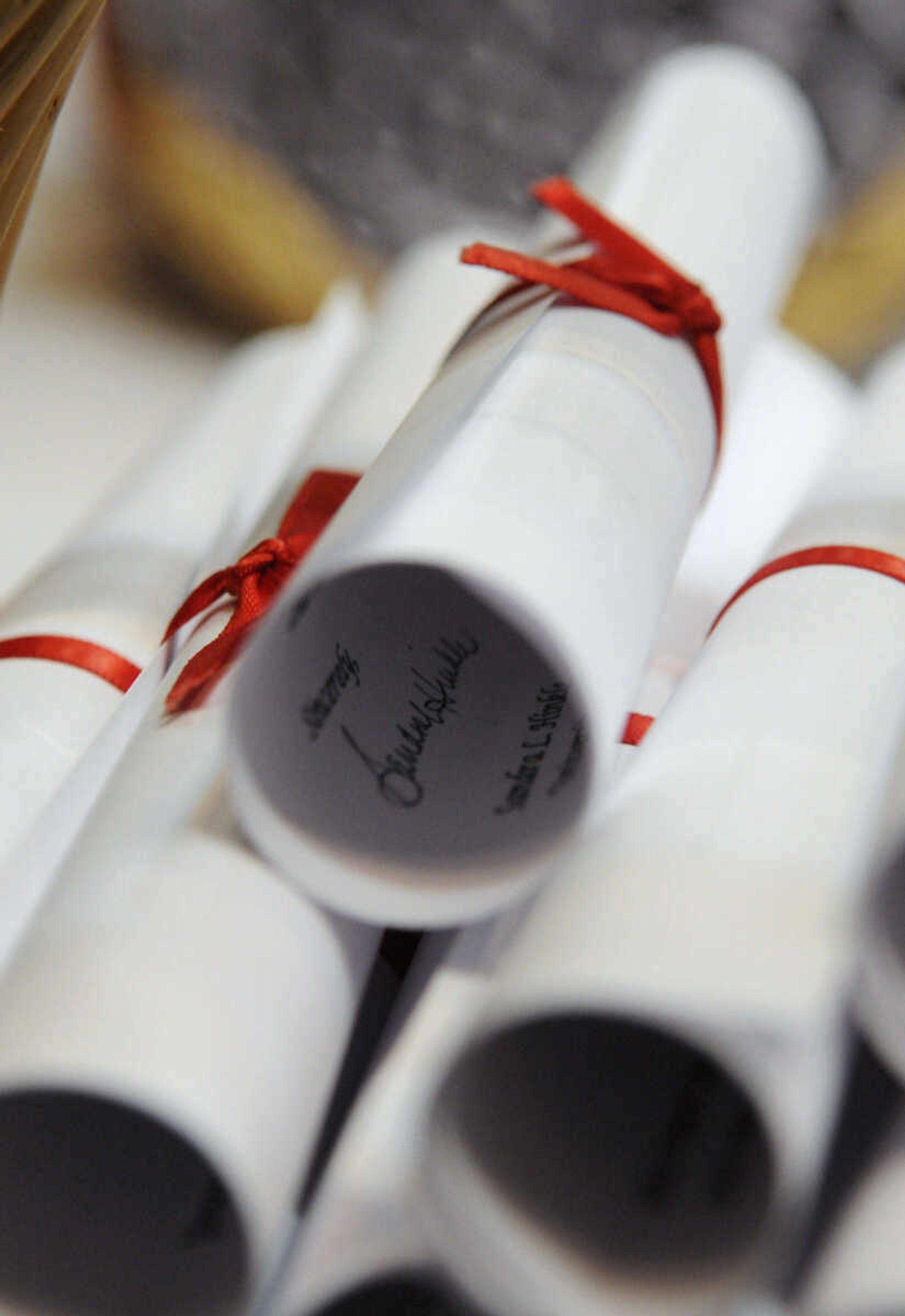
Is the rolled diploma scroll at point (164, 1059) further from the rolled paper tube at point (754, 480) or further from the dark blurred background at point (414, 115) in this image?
the dark blurred background at point (414, 115)

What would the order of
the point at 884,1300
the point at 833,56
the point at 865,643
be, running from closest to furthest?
the point at 884,1300
the point at 865,643
the point at 833,56

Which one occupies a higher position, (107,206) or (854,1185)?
(854,1185)

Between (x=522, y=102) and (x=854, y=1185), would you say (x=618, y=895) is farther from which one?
(x=522, y=102)

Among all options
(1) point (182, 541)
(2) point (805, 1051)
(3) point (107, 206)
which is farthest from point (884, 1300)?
(3) point (107, 206)
